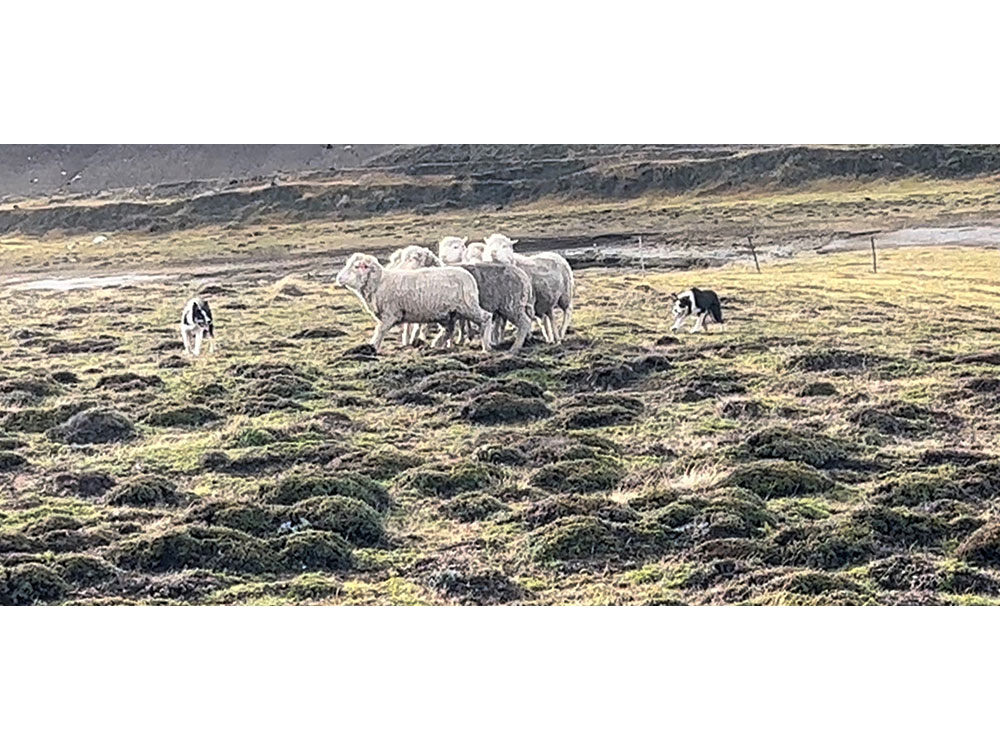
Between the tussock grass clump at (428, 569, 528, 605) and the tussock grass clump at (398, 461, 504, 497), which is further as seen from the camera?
the tussock grass clump at (398, 461, 504, 497)

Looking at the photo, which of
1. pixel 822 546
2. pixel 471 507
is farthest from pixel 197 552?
pixel 822 546

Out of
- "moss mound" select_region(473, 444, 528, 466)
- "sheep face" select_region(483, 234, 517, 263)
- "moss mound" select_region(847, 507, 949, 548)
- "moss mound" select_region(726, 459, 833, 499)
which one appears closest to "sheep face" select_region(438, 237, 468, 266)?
"sheep face" select_region(483, 234, 517, 263)

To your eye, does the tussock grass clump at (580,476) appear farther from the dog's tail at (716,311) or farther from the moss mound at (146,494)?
the moss mound at (146,494)

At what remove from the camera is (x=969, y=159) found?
31.9 ft

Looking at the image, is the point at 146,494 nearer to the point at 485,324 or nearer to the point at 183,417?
the point at 183,417

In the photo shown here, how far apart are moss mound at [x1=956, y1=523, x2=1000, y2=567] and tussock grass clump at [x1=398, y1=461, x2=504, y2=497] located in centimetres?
299

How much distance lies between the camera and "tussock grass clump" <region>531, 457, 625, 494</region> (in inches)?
346

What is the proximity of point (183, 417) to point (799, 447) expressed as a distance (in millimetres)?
4250

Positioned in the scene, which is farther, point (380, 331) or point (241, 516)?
point (380, 331)

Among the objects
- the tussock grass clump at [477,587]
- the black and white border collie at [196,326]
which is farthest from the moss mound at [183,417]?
the tussock grass clump at [477,587]

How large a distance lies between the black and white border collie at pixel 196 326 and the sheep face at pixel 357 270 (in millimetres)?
1010

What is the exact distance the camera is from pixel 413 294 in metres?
9.90

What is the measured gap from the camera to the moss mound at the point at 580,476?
8781 mm

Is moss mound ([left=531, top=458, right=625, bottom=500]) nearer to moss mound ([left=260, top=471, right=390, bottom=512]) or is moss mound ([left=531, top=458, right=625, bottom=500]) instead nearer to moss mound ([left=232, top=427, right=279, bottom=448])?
moss mound ([left=260, top=471, right=390, bottom=512])
